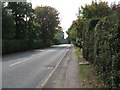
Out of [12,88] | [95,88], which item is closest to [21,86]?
[12,88]

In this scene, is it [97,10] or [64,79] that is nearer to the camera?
[64,79]

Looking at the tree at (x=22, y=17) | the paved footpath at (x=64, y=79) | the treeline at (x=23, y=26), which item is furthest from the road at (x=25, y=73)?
the tree at (x=22, y=17)

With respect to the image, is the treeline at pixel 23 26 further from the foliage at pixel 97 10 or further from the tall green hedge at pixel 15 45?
the foliage at pixel 97 10

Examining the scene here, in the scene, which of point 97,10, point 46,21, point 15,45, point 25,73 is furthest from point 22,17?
point 25,73

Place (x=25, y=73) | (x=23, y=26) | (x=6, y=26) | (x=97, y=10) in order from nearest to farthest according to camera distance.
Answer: (x=25, y=73)
(x=97, y=10)
(x=6, y=26)
(x=23, y=26)

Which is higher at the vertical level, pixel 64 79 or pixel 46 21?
pixel 46 21

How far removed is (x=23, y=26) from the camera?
4119 cm

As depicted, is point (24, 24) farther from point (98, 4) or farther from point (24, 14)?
point (98, 4)

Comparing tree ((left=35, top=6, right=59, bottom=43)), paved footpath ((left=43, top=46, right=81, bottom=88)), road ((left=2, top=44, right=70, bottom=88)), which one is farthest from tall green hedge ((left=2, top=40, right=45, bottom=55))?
tree ((left=35, top=6, right=59, bottom=43))

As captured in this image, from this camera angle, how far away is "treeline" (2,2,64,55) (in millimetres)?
31844

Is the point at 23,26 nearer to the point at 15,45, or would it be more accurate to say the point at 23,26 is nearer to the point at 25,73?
the point at 15,45

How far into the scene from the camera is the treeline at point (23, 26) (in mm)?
31844

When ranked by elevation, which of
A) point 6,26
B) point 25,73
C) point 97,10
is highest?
point 97,10

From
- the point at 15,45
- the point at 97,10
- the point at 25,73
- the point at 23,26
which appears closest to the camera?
the point at 25,73
